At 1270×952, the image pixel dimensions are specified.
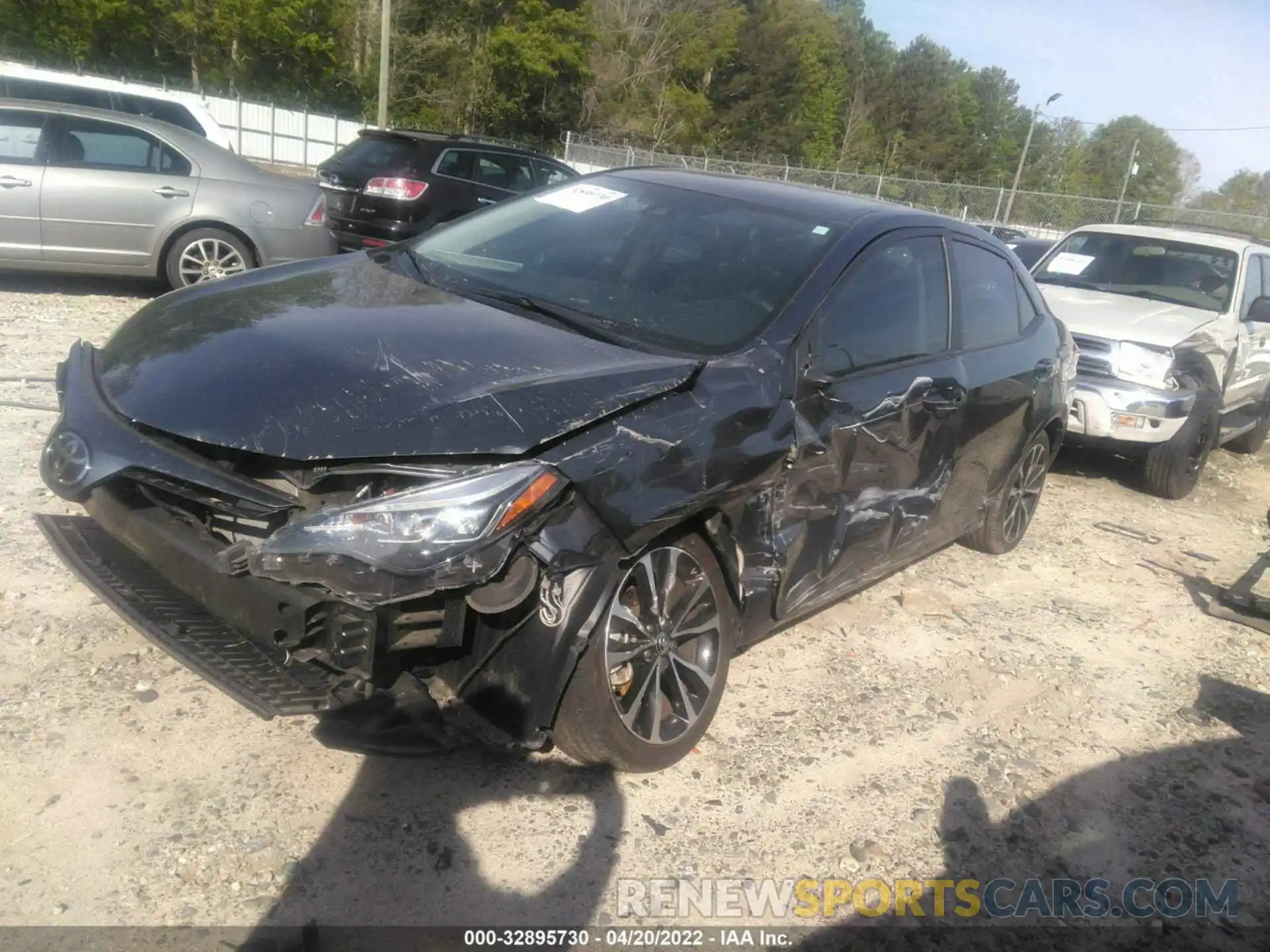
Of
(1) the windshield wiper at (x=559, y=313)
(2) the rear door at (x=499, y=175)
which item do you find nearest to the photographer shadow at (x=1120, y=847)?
(1) the windshield wiper at (x=559, y=313)

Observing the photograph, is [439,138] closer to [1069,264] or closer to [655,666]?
[1069,264]

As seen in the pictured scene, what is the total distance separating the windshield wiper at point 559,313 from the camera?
3.38 meters

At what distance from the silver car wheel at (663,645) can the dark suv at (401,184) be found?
8157 millimetres

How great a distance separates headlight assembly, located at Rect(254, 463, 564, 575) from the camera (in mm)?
2504

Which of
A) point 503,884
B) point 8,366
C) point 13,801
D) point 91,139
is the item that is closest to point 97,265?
point 91,139

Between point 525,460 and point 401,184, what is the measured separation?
29.4 ft

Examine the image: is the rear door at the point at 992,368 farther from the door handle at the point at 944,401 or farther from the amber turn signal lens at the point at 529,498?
the amber turn signal lens at the point at 529,498

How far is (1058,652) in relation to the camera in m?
4.75

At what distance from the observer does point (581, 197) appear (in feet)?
14.4

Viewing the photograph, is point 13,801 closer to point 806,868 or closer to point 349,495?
point 349,495

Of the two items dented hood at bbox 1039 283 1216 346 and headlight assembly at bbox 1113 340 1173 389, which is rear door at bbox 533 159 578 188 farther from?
headlight assembly at bbox 1113 340 1173 389

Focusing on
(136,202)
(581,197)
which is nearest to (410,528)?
(581,197)

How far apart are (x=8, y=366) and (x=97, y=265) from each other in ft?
7.41

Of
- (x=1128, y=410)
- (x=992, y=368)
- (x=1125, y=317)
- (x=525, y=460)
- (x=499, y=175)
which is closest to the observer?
(x=525, y=460)
